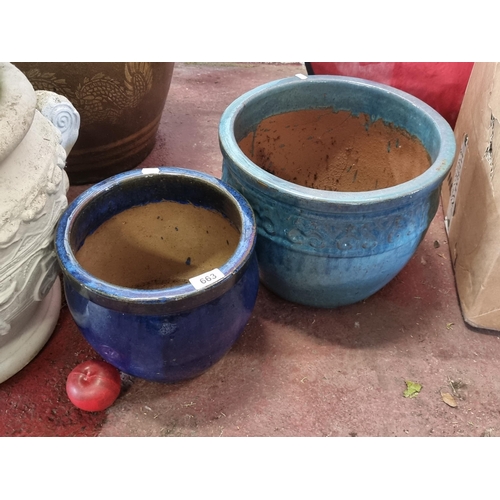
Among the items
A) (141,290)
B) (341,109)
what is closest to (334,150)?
(341,109)

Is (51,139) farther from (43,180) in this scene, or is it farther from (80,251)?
(80,251)

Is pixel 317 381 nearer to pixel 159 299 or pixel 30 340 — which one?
pixel 159 299

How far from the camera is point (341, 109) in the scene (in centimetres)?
173

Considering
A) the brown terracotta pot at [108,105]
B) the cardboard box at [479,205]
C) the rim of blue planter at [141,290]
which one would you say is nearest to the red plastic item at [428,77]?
the cardboard box at [479,205]

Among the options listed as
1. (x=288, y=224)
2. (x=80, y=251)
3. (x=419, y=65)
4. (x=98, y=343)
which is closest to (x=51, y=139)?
(x=80, y=251)

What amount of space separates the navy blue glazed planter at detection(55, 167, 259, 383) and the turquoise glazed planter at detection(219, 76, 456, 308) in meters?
0.10

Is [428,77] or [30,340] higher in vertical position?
[428,77]

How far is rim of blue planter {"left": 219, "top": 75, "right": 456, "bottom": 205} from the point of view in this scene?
50.9 inches

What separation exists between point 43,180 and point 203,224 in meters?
0.46

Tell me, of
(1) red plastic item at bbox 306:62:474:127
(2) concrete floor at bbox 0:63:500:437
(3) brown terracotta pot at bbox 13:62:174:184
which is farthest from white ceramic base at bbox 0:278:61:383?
(1) red plastic item at bbox 306:62:474:127

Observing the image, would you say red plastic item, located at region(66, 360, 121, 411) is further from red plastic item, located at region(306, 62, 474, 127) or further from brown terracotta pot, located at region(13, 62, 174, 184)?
red plastic item, located at region(306, 62, 474, 127)

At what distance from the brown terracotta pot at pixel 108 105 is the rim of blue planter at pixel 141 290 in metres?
0.53

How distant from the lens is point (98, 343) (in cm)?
123

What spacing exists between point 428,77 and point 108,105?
1376mm
